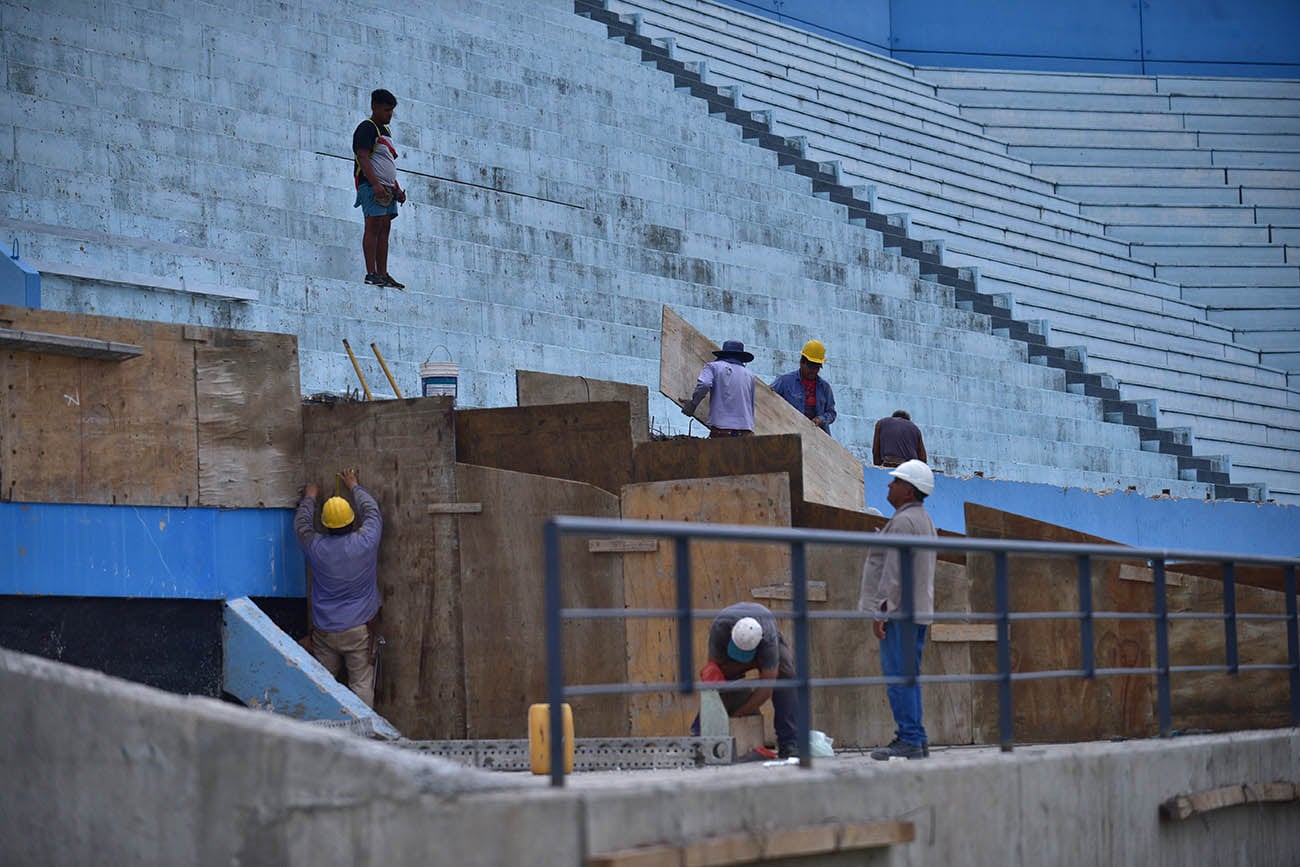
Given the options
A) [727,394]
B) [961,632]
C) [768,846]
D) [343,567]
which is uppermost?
[727,394]

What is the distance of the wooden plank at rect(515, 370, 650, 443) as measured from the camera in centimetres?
1252

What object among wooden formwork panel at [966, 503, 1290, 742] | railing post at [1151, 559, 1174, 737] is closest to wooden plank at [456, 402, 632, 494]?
wooden formwork panel at [966, 503, 1290, 742]

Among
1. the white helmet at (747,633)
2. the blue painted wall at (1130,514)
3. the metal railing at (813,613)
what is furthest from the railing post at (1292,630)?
the blue painted wall at (1130,514)

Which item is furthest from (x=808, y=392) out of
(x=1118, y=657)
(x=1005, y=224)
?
(x=1005, y=224)

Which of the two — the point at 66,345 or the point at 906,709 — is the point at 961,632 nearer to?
the point at 906,709

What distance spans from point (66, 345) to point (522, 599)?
127 inches

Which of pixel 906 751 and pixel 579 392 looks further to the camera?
pixel 579 392

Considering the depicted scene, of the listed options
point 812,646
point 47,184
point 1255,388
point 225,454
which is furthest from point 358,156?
point 1255,388

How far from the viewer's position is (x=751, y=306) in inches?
703

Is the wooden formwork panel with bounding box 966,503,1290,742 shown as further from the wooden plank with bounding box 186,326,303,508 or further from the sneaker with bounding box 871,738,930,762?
the wooden plank with bounding box 186,326,303,508

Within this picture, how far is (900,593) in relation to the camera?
788cm

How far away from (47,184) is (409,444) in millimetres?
3636

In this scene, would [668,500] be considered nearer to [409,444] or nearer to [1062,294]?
[409,444]

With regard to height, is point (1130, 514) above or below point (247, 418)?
below
